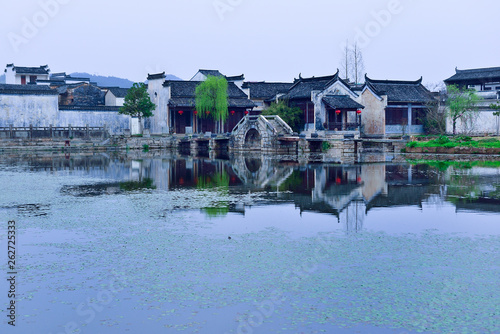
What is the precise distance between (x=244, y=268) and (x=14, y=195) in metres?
12.4

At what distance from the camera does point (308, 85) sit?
51.8 metres

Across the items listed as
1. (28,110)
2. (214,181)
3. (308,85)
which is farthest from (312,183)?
(28,110)

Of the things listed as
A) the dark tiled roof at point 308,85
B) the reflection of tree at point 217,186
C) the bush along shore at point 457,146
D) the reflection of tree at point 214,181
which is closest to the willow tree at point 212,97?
the dark tiled roof at point 308,85

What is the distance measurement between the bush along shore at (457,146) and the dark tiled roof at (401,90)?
12846mm

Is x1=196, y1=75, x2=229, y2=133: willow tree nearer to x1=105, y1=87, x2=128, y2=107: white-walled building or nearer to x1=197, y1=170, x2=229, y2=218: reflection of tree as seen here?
x1=105, y1=87, x2=128, y2=107: white-walled building

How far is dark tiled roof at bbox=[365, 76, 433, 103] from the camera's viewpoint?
5312 cm

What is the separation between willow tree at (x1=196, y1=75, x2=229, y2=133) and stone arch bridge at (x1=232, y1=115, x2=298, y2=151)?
20.9ft

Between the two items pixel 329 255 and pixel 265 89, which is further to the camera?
pixel 265 89

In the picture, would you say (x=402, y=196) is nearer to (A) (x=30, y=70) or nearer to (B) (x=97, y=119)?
(B) (x=97, y=119)

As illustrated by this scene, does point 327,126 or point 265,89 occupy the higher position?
point 265,89

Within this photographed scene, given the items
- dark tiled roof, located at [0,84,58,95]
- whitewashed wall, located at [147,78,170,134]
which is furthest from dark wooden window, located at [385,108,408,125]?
dark tiled roof, located at [0,84,58,95]

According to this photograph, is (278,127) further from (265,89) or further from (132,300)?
(132,300)

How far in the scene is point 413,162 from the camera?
33.0 metres

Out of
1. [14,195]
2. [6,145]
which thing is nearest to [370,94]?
[6,145]
